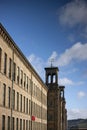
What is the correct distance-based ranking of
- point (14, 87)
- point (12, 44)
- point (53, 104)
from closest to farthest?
1. point (12, 44)
2. point (14, 87)
3. point (53, 104)

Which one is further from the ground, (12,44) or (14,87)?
(12,44)

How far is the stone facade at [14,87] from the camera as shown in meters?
36.0

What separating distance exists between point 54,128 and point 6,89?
53758mm

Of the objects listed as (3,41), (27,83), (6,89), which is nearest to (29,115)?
(27,83)

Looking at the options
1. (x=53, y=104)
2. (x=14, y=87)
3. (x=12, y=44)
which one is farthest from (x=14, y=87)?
(x=53, y=104)

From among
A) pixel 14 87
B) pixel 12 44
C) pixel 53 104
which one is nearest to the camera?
pixel 12 44

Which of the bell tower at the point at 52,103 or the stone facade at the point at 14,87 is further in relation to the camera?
the bell tower at the point at 52,103

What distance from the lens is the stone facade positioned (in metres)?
36.0

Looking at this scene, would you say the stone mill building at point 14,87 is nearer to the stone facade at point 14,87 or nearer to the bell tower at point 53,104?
the stone facade at point 14,87

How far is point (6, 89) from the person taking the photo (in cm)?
3741

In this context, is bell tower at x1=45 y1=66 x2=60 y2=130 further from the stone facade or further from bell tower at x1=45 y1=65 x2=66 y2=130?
the stone facade

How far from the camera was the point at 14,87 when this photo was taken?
41875 mm

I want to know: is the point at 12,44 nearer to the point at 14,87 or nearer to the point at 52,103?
the point at 14,87

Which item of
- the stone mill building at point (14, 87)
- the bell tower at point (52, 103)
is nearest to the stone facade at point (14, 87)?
the stone mill building at point (14, 87)
